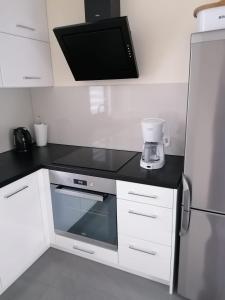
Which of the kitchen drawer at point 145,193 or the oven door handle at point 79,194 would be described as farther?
the oven door handle at point 79,194

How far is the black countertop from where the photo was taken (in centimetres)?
147

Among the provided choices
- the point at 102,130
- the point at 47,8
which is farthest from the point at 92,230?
the point at 47,8

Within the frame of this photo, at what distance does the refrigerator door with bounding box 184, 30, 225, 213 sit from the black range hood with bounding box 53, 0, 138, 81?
0.64 metres

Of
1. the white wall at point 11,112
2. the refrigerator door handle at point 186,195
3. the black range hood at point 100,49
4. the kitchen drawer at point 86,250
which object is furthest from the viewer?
the white wall at point 11,112

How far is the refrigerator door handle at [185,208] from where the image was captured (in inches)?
51.7

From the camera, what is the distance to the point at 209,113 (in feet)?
3.76

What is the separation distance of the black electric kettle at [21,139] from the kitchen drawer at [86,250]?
0.87m

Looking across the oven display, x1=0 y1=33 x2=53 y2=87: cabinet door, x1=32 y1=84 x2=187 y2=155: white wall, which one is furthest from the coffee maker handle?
x1=0 y1=33 x2=53 y2=87: cabinet door

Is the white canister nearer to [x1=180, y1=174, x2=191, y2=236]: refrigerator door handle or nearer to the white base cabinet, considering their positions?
the white base cabinet

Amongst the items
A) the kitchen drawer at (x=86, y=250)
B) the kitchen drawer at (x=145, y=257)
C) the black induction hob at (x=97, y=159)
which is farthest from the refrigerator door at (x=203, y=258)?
the black induction hob at (x=97, y=159)

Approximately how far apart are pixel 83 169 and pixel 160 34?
117 centimetres

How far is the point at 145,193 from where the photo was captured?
148 cm

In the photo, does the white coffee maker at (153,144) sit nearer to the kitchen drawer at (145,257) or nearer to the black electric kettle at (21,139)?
the kitchen drawer at (145,257)

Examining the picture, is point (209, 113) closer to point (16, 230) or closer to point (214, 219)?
point (214, 219)
